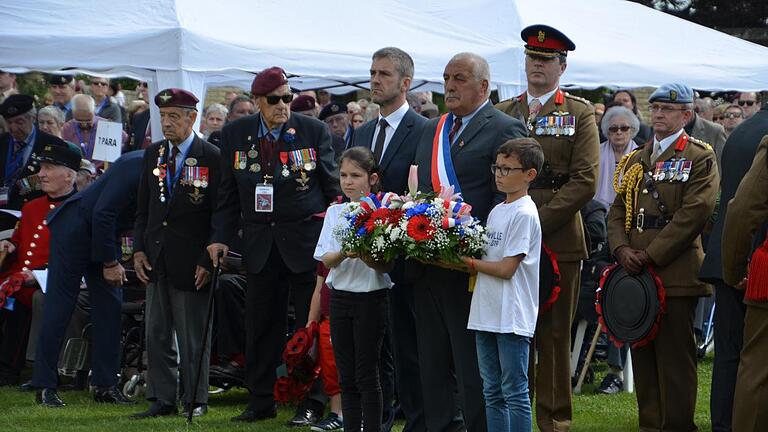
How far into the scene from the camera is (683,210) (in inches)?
278

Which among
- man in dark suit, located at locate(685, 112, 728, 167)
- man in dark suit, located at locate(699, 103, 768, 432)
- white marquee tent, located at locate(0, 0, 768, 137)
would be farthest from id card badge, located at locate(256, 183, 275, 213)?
man in dark suit, located at locate(685, 112, 728, 167)

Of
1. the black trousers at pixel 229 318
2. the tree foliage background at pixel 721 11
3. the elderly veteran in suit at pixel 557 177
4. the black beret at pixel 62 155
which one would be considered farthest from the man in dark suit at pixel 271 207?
the tree foliage background at pixel 721 11

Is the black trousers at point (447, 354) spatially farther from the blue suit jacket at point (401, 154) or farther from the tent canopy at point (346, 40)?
the tent canopy at point (346, 40)

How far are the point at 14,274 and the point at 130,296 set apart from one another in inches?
36.0

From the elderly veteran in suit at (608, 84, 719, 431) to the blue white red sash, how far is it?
1.39 meters

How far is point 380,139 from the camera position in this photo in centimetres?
730

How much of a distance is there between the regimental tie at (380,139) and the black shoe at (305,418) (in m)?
1.83

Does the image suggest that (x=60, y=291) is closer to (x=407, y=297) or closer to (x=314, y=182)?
(x=314, y=182)

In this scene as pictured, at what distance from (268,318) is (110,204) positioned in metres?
1.52

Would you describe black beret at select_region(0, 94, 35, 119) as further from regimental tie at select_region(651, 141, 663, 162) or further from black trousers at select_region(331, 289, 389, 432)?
regimental tie at select_region(651, 141, 663, 162)

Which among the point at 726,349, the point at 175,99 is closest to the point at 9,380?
the point at 175,99

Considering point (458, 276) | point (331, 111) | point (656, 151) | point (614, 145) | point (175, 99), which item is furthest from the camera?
point (331, 111)

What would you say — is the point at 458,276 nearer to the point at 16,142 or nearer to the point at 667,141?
the point at 667,141

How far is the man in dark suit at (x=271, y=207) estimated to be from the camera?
7.91 m
